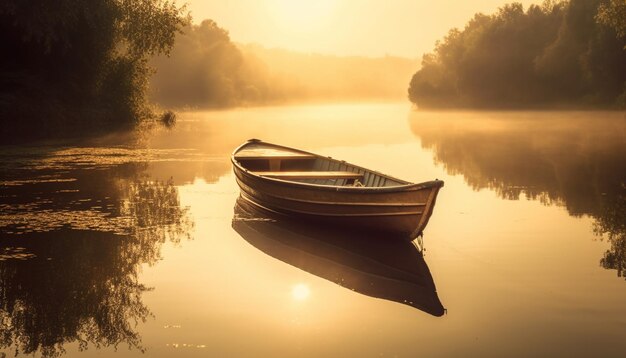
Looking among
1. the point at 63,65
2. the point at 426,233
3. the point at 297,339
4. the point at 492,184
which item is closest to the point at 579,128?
the point at 492,184

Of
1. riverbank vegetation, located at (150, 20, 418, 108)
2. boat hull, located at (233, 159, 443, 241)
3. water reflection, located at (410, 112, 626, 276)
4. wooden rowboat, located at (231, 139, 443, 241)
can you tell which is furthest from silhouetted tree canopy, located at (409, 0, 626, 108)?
boat hull, located at (233, 159, 443, 241)

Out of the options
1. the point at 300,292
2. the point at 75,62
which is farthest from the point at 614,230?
the point at 75,62

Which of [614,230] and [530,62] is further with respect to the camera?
[530,62]

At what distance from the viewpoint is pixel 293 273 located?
12688mm

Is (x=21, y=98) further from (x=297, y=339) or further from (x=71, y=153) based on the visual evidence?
(x=297, y=339)

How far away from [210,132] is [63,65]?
385 inches

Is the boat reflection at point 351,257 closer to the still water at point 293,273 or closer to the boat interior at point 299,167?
the still water at point 293,273

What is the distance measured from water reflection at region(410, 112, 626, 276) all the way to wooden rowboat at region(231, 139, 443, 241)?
3.35m

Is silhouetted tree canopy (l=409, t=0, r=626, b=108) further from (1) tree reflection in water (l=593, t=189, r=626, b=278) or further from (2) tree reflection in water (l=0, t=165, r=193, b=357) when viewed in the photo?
(2) tree reflection in water (l=0, t=165, r=193, b=357)

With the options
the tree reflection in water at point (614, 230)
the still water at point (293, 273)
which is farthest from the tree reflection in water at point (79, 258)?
the tree reflection in water at point (614, 230)

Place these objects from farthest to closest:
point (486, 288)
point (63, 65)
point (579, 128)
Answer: point (579, 128) < point (63, 65) < point (486, 288)

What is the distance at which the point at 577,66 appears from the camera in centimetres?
7275

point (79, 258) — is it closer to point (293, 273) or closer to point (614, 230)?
point (293, 273)

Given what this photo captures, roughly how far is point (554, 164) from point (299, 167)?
10796 millimetres
